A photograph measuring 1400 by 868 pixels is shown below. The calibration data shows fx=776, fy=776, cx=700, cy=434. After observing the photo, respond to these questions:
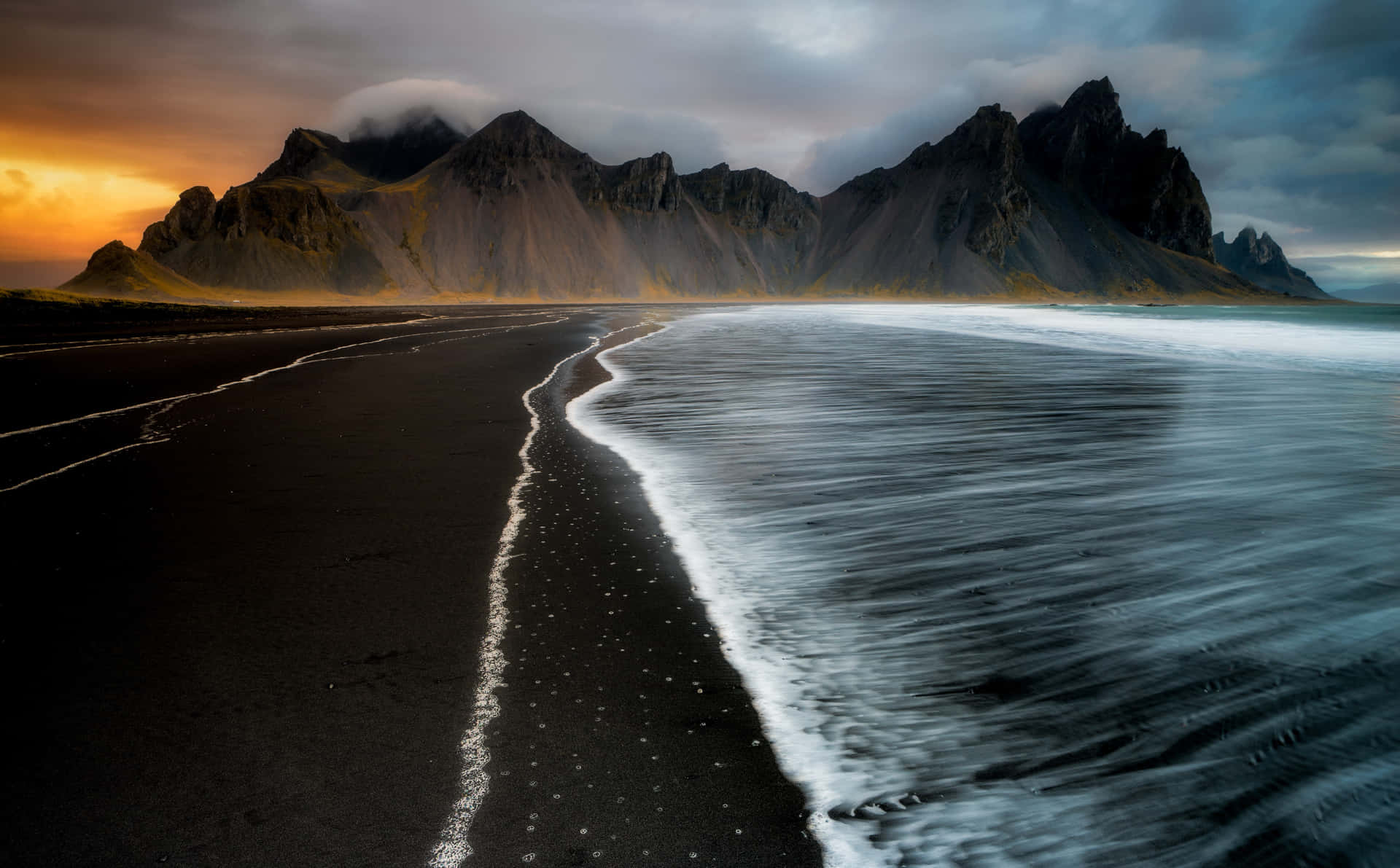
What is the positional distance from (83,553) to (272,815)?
435cm

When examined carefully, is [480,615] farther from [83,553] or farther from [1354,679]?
[1354,679]

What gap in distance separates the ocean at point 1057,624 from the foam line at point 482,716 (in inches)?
49.0

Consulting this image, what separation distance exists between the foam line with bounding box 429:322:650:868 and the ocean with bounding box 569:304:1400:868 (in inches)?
49.0

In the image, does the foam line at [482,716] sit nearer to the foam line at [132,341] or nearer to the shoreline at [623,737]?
the shoreline at [623,737]

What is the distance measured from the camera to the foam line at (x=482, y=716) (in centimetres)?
268

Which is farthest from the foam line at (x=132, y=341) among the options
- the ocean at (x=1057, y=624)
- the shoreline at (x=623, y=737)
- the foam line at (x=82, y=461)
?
the shoreline at (x=623, y=737)

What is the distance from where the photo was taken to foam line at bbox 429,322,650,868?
2678 mm

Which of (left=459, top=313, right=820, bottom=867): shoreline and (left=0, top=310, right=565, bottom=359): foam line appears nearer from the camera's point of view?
(left=459, top=313, right=820, bottom=867): shoreline

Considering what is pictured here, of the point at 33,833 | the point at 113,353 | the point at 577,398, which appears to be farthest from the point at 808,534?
the point at 113,353

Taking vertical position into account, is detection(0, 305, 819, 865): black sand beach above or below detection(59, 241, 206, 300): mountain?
below

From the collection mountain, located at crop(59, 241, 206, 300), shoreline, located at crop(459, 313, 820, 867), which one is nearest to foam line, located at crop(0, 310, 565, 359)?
shoreline, located at crop(459, 313, 820, 867)

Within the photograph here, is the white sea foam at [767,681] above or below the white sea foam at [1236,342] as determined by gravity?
below

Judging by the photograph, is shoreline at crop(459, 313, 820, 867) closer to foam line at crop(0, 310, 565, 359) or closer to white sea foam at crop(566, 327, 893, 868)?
white sea foam at crop(566, 327, 893, 868)

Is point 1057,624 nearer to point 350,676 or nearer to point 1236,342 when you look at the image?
point 350,676
